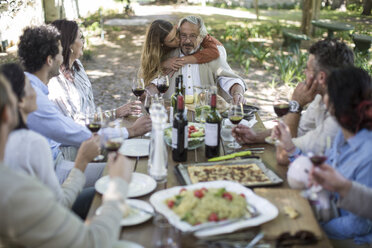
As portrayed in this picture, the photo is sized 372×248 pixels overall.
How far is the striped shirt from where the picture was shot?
3.39 metres

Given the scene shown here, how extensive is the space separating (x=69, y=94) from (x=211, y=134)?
162 cm

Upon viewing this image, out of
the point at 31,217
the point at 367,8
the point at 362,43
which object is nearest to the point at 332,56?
the point at 31,217

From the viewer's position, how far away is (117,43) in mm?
11477

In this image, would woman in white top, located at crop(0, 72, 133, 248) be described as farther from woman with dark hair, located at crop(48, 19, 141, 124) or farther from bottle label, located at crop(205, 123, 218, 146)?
woman with dark hair, located at crop(48, 19, 141, 124)

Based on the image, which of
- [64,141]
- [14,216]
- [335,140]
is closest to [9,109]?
[14,216]

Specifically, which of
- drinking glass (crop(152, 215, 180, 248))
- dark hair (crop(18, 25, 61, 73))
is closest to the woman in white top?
drinking glass (crop(152, 215, 180, 248))

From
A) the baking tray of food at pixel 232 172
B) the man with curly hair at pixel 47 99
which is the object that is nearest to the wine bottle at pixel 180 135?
the baking tray of food at pixel 232 172

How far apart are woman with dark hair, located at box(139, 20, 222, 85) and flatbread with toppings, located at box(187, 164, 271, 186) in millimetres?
2104

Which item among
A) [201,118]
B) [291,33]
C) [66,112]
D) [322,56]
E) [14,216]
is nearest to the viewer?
[14,216]

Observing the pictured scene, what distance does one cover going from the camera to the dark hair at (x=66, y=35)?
11.6 ft

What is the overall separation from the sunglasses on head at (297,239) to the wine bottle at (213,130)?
0.90 metres

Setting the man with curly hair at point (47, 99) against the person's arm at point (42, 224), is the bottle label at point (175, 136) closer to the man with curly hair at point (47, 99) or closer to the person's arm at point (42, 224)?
the man with curly hair at point (47, 99)

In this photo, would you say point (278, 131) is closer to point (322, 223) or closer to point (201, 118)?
point (322, 223)

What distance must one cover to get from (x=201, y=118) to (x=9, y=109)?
179cm
